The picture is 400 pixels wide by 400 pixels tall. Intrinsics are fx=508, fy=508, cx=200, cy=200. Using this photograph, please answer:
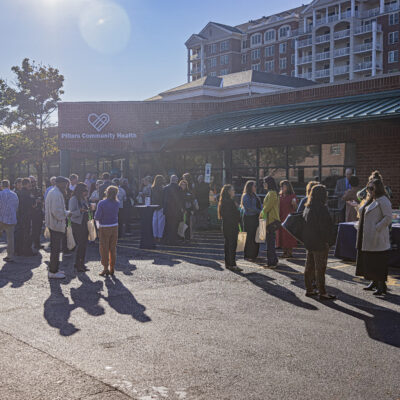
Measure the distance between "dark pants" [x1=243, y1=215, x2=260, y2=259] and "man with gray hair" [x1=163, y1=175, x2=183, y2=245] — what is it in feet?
9.92

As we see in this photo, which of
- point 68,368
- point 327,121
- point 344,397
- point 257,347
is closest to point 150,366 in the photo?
point 68,368

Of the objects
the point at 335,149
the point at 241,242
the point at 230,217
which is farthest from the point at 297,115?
the point at 230,217

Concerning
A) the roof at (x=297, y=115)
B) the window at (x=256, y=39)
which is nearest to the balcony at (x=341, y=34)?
the window at (x=256, y=39)

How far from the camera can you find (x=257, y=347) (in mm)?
5582

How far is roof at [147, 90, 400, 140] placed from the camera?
15.2 m

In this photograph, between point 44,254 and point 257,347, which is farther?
point 44,254

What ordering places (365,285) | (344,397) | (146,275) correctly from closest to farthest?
1. (344,397)
2. (365,285)
3. (146,275)

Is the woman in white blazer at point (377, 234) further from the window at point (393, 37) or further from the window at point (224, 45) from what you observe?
the window at point (224, 45)

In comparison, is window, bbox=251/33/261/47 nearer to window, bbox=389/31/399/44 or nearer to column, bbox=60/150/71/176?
window, bbox=389/31/399/44

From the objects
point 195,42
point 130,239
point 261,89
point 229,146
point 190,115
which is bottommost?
point 130,239

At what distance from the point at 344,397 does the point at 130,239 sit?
39.4 feet

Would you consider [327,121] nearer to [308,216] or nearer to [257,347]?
[308,216]

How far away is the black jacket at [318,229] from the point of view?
25.6 ft

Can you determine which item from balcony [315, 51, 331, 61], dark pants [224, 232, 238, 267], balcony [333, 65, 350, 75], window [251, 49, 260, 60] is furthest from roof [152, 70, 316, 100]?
window [251, 49, 260, 60]
